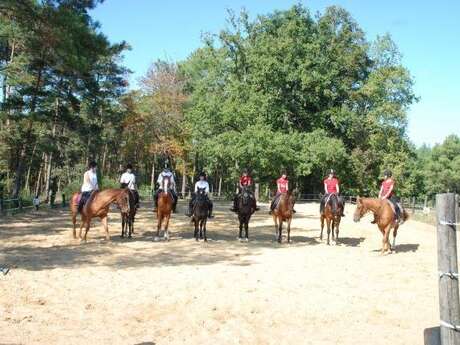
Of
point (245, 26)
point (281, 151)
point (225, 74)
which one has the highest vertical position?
point (245, 26)

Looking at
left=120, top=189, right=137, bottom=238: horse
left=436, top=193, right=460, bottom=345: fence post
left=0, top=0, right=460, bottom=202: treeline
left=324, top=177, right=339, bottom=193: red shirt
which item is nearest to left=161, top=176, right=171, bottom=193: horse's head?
left=120, top=189, right=137, bottom=238: horse

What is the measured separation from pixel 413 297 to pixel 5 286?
779 centimetres

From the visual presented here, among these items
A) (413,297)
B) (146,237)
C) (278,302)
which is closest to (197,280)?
(278,302)

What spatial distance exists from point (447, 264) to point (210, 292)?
6406 mm

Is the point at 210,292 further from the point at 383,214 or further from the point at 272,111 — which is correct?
the point at 272,111


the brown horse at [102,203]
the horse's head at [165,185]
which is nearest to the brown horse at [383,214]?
the horse's head at [165,185]

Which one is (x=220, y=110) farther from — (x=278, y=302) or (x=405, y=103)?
(x=278, y=302)

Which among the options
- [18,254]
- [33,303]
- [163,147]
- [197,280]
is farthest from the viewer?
[163,147]

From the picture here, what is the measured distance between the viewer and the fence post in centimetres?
368

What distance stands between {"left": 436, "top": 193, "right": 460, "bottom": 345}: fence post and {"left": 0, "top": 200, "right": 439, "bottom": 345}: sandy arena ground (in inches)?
142

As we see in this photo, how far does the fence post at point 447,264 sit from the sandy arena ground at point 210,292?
360cm

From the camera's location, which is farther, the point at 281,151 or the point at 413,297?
the point at 281,151

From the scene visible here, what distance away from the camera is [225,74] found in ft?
163

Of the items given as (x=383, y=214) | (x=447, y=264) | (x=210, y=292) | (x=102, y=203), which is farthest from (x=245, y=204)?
(x=447, y=264)
